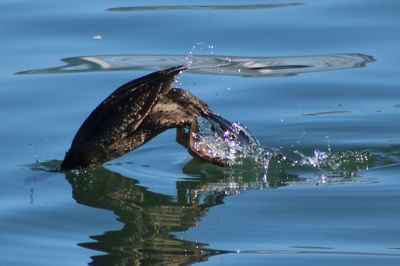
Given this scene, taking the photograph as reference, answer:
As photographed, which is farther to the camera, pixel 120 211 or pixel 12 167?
pixel 12 167

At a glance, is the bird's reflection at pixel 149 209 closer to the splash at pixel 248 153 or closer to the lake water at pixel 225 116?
the lake water at pixel 225 116

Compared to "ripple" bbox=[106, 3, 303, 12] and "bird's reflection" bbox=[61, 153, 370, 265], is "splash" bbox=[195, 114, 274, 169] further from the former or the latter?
"ripple" bbox=[106, 3, 303, 12]

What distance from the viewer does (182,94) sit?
6.82 m

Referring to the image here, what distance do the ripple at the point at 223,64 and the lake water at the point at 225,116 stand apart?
0.7 inches

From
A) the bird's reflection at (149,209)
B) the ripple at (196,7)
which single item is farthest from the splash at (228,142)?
the ripple at (196,7)

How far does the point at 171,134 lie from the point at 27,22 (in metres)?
3.13

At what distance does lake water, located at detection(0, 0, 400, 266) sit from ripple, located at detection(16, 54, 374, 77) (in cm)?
2

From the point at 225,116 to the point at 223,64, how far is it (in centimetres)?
139

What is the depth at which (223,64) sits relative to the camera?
31.4 ft

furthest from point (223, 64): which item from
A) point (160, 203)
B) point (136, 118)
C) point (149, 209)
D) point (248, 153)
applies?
point (149, 209)

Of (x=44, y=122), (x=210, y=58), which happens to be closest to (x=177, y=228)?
(x=44, y=122)

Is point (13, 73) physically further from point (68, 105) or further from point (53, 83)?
point (68, 105)

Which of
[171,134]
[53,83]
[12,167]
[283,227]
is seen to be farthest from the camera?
[53,83]

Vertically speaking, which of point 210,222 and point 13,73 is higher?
point 13,73
